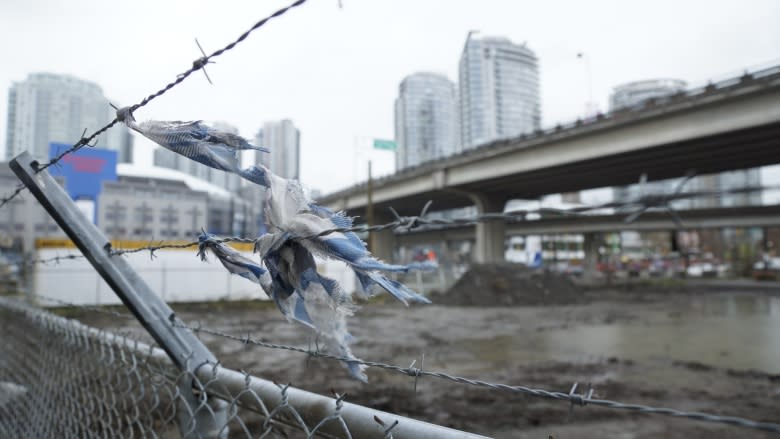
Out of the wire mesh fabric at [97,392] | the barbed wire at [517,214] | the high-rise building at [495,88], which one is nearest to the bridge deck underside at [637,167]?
the wire mesh fabric at [97,392]

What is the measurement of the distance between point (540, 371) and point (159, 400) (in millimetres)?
7166

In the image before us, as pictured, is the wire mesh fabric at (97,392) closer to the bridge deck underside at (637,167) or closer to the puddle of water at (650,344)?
the bridge deck underside at (637,167)

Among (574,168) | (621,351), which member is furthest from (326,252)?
(574,168)

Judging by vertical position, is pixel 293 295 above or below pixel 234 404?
above

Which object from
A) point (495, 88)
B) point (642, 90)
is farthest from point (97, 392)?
point (495, 88)

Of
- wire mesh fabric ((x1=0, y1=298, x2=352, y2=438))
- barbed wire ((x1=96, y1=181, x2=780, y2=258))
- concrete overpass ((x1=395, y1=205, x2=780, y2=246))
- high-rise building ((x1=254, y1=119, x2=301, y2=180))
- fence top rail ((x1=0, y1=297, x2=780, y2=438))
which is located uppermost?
concrete overpass ((x1=395, y1=205, x2=780, y2=246))

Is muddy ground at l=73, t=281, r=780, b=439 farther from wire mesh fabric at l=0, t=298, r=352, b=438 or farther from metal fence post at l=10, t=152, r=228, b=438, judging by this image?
metal fence post at l=10, t=152, r=228, b=438

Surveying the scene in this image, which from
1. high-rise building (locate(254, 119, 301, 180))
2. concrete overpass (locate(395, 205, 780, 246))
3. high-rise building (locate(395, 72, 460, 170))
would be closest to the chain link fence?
high-rise building (locate(254, 119, 301, 180))

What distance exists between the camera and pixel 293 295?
109 centimetres

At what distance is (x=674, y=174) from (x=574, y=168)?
4804mm

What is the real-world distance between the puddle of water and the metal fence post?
7.40 metres

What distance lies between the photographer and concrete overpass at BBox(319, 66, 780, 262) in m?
14.7

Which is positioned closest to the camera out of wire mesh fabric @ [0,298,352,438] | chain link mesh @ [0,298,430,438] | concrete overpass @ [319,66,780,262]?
chain link mesh @ [0,298,430,438]

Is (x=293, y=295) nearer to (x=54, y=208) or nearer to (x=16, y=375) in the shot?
(x=54, y=208)
